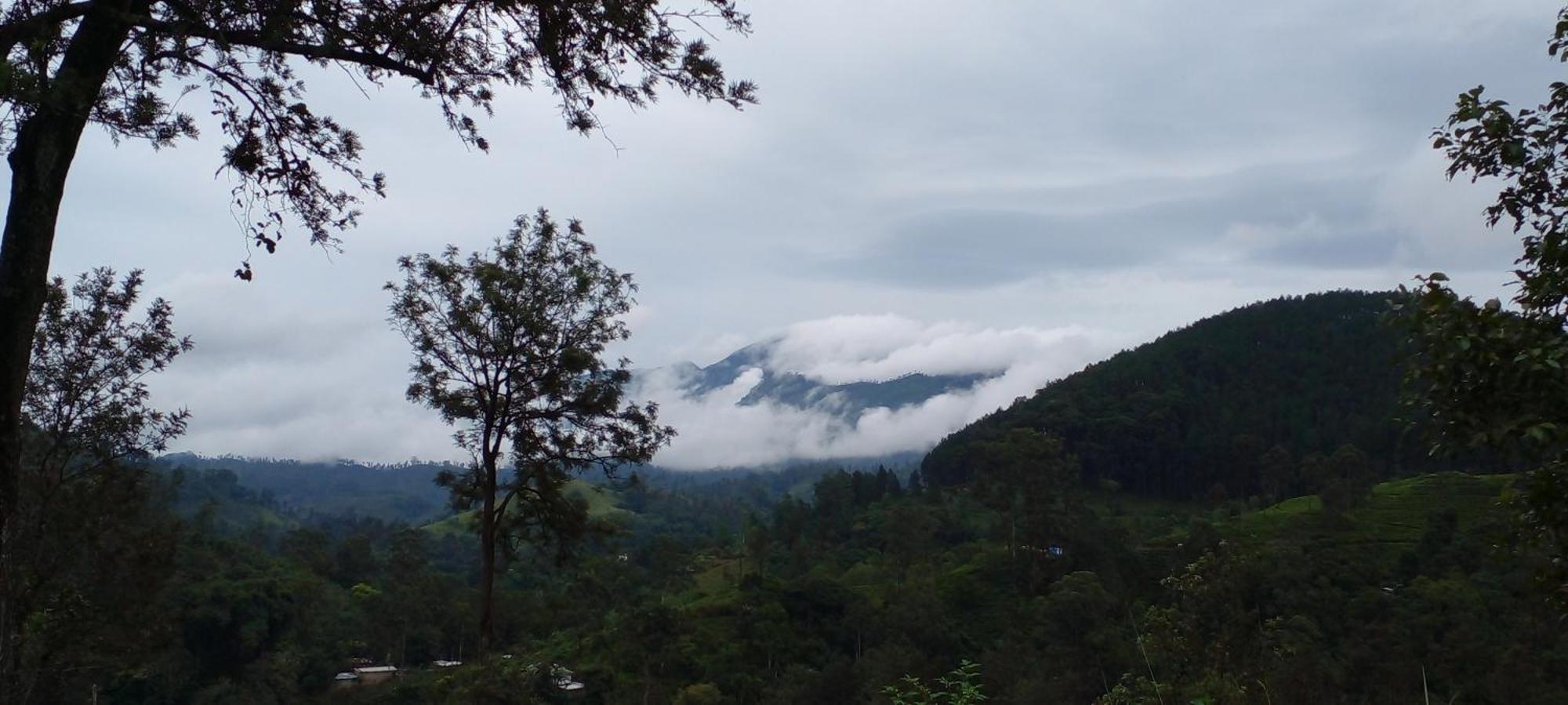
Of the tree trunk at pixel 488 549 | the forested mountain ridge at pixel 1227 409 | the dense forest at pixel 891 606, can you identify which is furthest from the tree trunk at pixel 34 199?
the forested mountain ridge at pixel 1227 409

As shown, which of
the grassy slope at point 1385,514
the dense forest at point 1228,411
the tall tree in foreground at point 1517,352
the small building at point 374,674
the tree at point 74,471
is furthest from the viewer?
the dense forest at point 1228,411

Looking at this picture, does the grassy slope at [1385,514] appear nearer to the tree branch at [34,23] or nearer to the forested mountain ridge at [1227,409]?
the forested mountain ridge at [1227,409]

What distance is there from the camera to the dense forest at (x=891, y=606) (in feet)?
39.4

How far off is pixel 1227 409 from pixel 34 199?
93482 millimetres

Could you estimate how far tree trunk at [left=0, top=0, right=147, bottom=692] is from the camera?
13.8 ft

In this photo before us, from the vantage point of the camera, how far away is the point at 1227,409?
289 feet

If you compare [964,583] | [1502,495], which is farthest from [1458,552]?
[1502,495]

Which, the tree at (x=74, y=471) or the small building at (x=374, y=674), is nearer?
the tree at (x=74, y=471)

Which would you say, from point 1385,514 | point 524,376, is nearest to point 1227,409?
point 1385,514

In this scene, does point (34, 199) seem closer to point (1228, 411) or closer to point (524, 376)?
point (524, 376)

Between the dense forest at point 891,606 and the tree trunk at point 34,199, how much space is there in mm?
5245

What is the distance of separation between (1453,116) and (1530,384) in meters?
1.23

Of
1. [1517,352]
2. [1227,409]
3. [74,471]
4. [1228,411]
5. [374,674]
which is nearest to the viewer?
[1517,352]

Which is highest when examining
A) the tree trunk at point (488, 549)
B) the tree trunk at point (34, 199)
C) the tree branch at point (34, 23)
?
the tree branch at point (34, 23)
